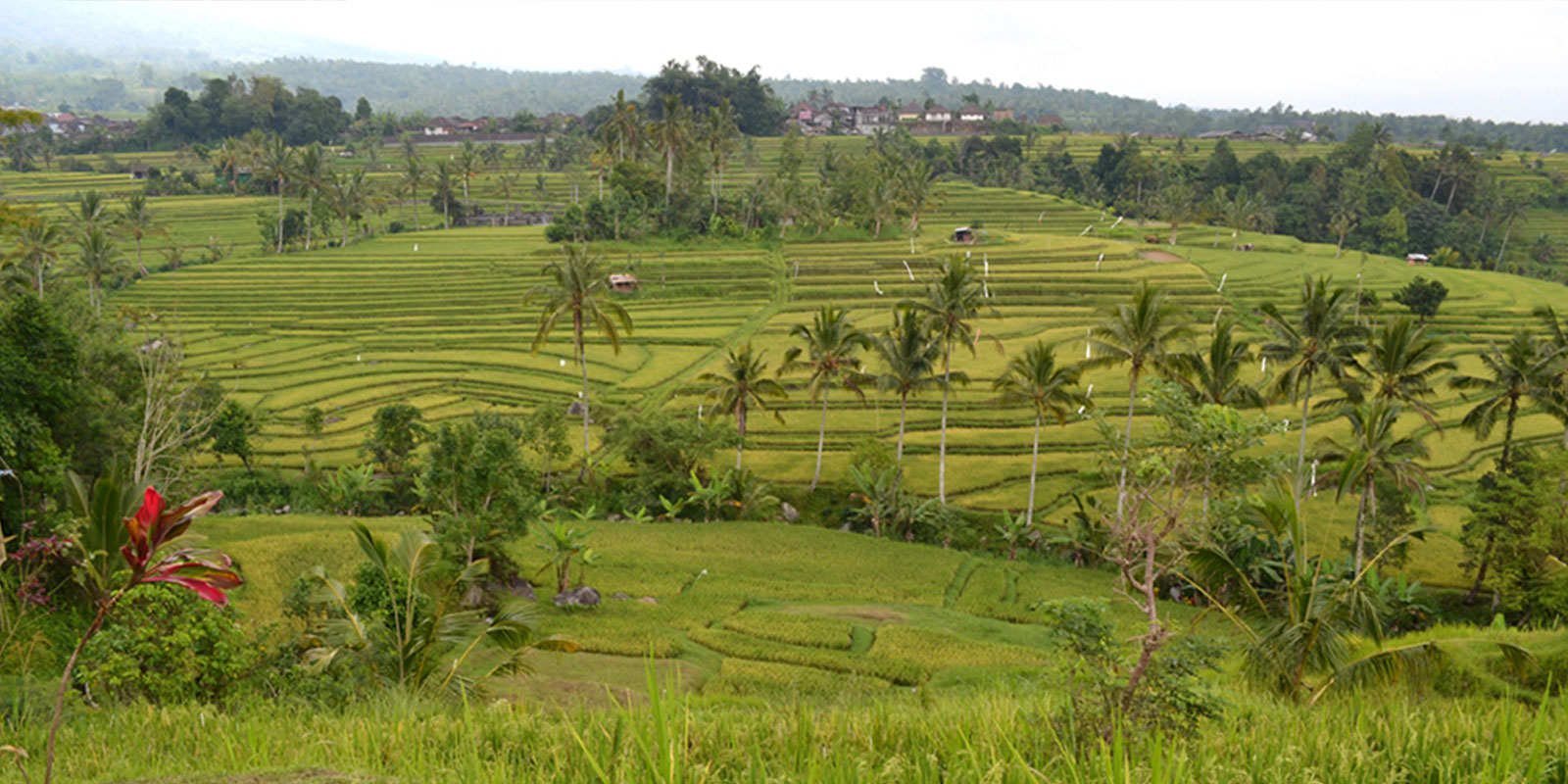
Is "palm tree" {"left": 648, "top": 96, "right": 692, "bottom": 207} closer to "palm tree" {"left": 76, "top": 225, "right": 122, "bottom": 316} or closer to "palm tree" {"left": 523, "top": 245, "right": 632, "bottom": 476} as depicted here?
"palm tree" {"left": 76, "top": 225, "right": 122, "bottom": 316}

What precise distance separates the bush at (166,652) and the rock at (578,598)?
810 centimetres

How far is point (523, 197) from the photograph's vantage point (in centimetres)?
7269

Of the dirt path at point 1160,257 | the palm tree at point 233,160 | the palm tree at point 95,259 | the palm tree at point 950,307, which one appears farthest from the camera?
the palm tree at point 233,160

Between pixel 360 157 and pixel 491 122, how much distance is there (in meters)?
18.8

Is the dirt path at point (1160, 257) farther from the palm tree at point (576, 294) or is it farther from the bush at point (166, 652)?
the bush at point (166, 652)

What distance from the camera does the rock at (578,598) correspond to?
1695cm

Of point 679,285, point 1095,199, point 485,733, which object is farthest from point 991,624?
point 1095,199

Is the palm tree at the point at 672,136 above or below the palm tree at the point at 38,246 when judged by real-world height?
above

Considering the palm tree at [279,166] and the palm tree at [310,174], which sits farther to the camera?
the palm tree at [310,174]

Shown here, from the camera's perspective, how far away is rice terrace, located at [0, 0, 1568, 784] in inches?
180

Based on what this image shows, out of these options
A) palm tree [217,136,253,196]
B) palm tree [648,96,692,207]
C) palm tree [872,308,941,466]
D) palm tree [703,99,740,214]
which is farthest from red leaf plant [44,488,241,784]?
palm tree [217,136,253,196]

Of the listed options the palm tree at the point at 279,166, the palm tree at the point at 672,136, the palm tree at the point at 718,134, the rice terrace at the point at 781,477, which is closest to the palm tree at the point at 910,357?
the rice terrace at the point at 781,477

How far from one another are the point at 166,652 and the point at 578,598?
9.14 metres

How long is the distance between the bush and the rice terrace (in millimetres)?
56
